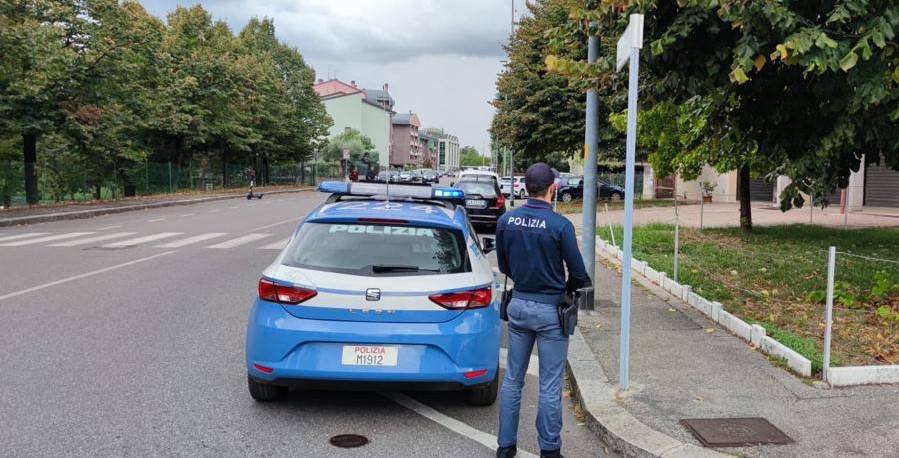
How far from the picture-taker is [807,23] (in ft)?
21.0

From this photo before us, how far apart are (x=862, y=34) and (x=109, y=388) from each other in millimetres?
6981

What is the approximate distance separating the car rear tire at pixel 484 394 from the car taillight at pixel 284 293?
141 centimetres

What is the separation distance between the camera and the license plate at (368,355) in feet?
15.0

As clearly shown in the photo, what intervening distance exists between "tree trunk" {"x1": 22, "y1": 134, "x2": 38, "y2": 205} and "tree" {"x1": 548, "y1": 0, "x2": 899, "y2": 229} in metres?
24.5

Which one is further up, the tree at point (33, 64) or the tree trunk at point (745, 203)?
the tree at point (33, 64)

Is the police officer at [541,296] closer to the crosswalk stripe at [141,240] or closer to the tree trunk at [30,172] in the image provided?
the crosswalk stripe at [141,240]

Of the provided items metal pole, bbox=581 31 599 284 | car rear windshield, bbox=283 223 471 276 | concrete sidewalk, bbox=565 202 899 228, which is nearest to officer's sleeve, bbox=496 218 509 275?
car rear windshield, bbox=283 223 471 276

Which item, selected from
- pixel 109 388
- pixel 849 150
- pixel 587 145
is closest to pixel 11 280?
pixel 109 388

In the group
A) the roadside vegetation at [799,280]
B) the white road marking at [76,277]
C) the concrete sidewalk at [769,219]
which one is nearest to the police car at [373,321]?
the roadside vegetation at [799,280]

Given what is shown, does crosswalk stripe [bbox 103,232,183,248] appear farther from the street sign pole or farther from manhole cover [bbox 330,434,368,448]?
the street sign pole

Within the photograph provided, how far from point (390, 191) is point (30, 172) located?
79.0 ft

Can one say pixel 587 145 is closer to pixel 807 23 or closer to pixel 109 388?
pixel 807 23

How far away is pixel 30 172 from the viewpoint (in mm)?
25547

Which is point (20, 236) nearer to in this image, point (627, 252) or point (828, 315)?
point (627, 252)
